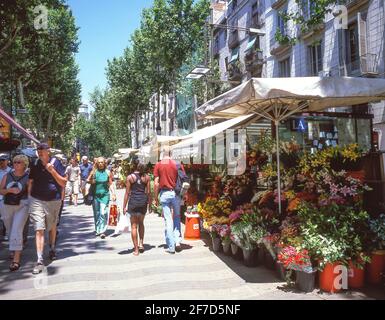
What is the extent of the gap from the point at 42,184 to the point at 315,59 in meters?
18.1

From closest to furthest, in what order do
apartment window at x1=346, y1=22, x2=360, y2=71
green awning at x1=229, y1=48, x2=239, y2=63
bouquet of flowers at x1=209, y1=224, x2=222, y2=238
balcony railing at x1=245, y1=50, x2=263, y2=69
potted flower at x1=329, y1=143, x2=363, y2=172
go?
potted flower at x1=329, y1=143, x2=363, y2=172 < bouquet of flowers at x1=209, y1=224, x2=222, y2=238 < apartment window at x1=346, y1=22, x2=360, y2=71 < balcony railing at x1=245, y1=50, x2=263, y2=69 < green awning at x1=229, y1=48, x2=239, y2=63

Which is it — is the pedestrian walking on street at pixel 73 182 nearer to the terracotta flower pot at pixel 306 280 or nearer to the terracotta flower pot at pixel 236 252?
the terracotta flower pot at pixel 236 252

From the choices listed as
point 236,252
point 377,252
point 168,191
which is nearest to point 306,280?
point 377,252

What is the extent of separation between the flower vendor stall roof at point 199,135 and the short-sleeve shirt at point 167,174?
192 centimetres

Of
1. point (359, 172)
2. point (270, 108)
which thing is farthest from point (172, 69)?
point (359, 172)

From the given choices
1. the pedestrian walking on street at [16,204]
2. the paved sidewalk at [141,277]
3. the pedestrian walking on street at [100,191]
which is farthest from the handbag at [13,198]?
the pedestrian walking on street at [100,191]

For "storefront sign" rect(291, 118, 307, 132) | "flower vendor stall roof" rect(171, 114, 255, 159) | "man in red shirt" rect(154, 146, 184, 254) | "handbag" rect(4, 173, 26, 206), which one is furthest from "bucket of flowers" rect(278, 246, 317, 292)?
"storefront sign" rect(291, 118, 307, 132)

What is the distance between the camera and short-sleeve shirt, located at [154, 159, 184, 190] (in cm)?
702

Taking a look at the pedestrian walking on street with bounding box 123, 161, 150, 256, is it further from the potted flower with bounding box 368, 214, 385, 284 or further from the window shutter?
the window shutter

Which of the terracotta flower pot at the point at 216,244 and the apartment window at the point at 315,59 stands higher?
the apartment window at the point at 315,59

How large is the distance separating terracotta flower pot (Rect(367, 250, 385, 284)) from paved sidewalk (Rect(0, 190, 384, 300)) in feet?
0.97

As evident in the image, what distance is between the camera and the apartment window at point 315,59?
805 inches

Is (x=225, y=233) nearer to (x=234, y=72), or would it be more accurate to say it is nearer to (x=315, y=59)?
(x=315, y=59)

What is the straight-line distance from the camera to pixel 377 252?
→ 4910mm
